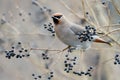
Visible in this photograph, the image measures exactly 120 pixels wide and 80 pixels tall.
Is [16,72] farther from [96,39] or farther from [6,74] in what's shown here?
[96,39]

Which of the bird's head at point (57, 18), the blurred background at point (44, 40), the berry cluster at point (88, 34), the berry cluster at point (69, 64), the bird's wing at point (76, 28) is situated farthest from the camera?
the blurred background at point (44, 40)

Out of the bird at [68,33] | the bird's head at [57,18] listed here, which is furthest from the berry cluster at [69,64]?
the bird's head at [57,18]

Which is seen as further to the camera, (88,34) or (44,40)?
(44,40)

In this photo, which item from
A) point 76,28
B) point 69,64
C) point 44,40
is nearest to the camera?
point 69,64

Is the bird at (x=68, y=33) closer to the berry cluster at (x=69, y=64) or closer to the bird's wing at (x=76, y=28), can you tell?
the bird's wing at (x=76, y=28)

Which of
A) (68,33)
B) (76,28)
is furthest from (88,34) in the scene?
(68,33)

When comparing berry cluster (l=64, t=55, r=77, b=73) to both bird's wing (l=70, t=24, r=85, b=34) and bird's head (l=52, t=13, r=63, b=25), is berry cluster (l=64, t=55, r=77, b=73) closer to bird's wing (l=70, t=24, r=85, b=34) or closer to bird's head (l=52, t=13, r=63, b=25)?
bird's wing (l=70, t=24, r=85, b=34)

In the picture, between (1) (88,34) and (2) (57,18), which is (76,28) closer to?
(2) (57,18)

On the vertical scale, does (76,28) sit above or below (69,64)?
above

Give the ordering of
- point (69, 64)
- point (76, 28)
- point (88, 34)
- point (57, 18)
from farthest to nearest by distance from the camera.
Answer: point (57, 18) → point (76, 28) → point (69, 64) → point (88, 34)

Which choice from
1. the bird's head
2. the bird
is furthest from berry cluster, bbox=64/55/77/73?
the bird's head

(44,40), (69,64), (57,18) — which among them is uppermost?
(57,18)
